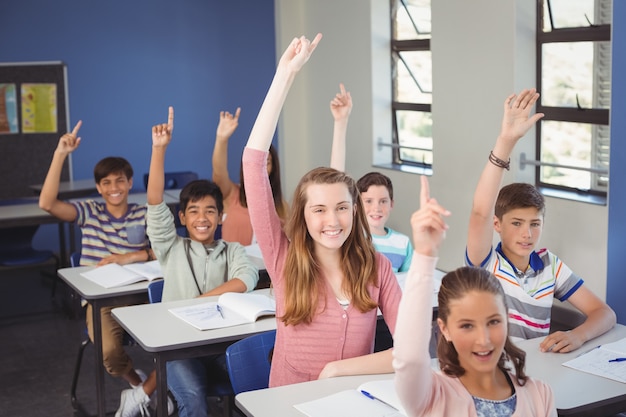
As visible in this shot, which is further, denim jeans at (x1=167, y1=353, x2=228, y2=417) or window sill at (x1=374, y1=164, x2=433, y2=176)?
window sill at (x1=374, y1=164, x2=433, y2=176)

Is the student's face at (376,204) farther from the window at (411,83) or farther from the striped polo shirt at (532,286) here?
the window at (411,83)

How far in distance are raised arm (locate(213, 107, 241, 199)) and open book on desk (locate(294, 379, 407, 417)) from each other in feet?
7.34

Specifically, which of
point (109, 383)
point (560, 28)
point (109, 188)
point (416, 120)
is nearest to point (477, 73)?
point (560, 28)

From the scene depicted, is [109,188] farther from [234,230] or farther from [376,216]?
[376,216]

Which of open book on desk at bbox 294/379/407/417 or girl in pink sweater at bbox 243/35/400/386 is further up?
girl in pink sweater at bbox 243/35/400/386

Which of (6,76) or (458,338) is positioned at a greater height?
(6,76)

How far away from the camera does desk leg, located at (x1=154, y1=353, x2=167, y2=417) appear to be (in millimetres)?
2916

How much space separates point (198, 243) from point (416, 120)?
335 cm

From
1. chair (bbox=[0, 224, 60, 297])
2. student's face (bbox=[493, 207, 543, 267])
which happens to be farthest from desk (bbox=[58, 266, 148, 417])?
chair (bbox=[0, 224, 60, 297])

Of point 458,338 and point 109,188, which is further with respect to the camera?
point 109,188

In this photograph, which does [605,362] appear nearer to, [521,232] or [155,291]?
[521,232]

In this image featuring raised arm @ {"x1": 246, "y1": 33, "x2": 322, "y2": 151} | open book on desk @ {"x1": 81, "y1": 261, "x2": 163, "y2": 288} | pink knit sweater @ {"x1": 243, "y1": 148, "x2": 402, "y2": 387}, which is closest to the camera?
raised arm @ {"x1": 246, "y1": 33, "x2": 322, "y2": 151}

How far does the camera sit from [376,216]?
3.89 m

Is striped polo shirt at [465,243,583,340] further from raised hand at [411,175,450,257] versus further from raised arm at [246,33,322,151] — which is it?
raised hand at [411,175,450,257]
